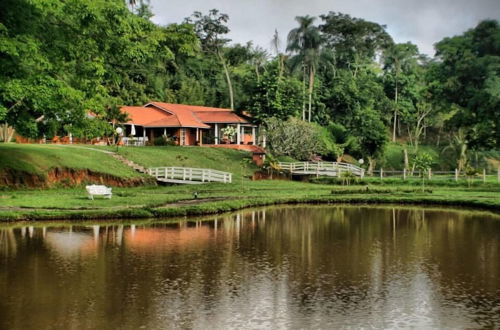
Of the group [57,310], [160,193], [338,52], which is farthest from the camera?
[338,52]

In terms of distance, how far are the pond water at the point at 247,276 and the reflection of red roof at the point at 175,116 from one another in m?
44.9

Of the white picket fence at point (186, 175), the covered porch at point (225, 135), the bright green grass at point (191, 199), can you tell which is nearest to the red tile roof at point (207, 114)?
the covered porch at point (225, 135)

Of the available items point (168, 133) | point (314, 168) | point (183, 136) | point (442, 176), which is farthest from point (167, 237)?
point (168, 133)

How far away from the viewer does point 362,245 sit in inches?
969

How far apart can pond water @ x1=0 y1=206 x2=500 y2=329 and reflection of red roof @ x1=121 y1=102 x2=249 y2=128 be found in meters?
44.9

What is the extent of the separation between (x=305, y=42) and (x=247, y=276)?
63.3m

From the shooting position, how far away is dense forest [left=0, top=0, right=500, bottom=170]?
31359mm

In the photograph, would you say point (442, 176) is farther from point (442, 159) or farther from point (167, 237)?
point (167, 237)

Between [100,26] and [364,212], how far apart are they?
17.3 meters

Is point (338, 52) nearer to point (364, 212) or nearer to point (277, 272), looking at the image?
point (364, 212)

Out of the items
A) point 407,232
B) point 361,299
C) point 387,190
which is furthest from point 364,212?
point 361,299

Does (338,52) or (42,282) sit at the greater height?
(338,52)

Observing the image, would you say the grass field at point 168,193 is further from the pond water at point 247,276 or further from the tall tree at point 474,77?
the tall tree at point 474,77

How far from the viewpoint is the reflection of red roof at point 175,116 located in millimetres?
74375
